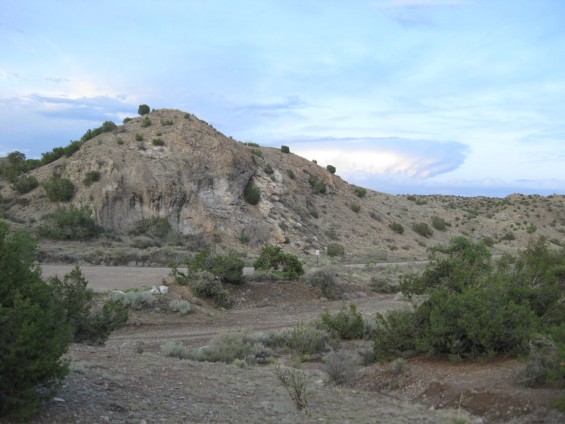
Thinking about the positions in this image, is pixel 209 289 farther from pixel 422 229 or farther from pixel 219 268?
pixel 422 229

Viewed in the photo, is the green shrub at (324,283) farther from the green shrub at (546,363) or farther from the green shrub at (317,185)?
the green shrub at (317,185)

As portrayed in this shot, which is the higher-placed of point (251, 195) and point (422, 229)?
point (251, 195)

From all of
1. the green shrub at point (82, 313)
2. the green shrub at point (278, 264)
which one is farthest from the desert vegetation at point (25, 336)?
the green shrub at point (278, 264)

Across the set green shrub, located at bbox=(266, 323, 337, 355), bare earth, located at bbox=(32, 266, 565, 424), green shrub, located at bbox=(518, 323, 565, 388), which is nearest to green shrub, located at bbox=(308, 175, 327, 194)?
green shrub, located at bbox=(266, 323, 337, 355)

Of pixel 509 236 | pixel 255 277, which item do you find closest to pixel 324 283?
pixel 255 277

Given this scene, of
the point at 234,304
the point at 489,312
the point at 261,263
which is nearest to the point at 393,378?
the point at 489,312

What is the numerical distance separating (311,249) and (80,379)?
38550 mm

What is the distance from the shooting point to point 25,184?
47031 millimetres

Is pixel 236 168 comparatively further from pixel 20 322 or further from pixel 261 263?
pixel 20 322

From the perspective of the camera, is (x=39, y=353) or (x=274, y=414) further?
(x=274, y=414)

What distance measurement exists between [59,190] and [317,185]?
84.3 feet

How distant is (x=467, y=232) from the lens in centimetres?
8006

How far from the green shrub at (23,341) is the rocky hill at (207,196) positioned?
33.8m

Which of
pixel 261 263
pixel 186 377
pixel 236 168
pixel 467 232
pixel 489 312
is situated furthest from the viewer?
pixel 467 232
